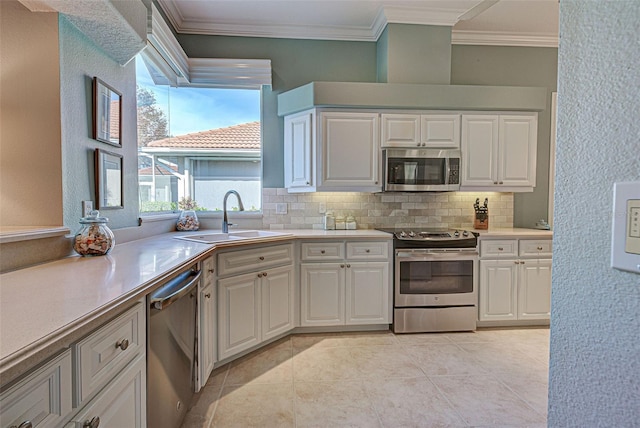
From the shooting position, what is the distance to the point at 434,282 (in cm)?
315

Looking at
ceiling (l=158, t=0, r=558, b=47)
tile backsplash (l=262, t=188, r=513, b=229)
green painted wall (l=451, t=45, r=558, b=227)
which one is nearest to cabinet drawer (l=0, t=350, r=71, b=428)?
tile backsplash (l=262, t=188, r=513, b=229)

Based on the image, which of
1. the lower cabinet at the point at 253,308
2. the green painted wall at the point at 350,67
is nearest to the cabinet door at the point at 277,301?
the lower cabinet at the point at 253,308

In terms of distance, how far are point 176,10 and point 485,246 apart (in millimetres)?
3608

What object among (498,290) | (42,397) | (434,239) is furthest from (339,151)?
(42,397)

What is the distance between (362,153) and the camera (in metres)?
3.27

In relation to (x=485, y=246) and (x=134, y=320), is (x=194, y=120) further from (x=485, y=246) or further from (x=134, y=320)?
(x=485, y=246)

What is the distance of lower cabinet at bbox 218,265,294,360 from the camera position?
2.43m

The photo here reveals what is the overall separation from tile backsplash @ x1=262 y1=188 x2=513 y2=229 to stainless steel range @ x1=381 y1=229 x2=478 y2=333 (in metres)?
0.55

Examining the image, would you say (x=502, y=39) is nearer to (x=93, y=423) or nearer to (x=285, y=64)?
(x=285, y=64)

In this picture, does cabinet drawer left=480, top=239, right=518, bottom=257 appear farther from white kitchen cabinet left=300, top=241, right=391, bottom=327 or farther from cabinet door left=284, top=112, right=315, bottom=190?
cabinet door left=284, top=112, right=315, bottom=190

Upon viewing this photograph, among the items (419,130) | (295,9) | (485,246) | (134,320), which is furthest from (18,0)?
(485,246)

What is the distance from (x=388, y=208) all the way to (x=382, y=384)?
1.87 meters

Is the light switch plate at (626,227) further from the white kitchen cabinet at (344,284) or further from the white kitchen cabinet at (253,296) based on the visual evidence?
the white kitchen cabinet at (344,284)

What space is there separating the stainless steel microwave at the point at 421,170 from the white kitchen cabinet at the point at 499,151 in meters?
0.13
